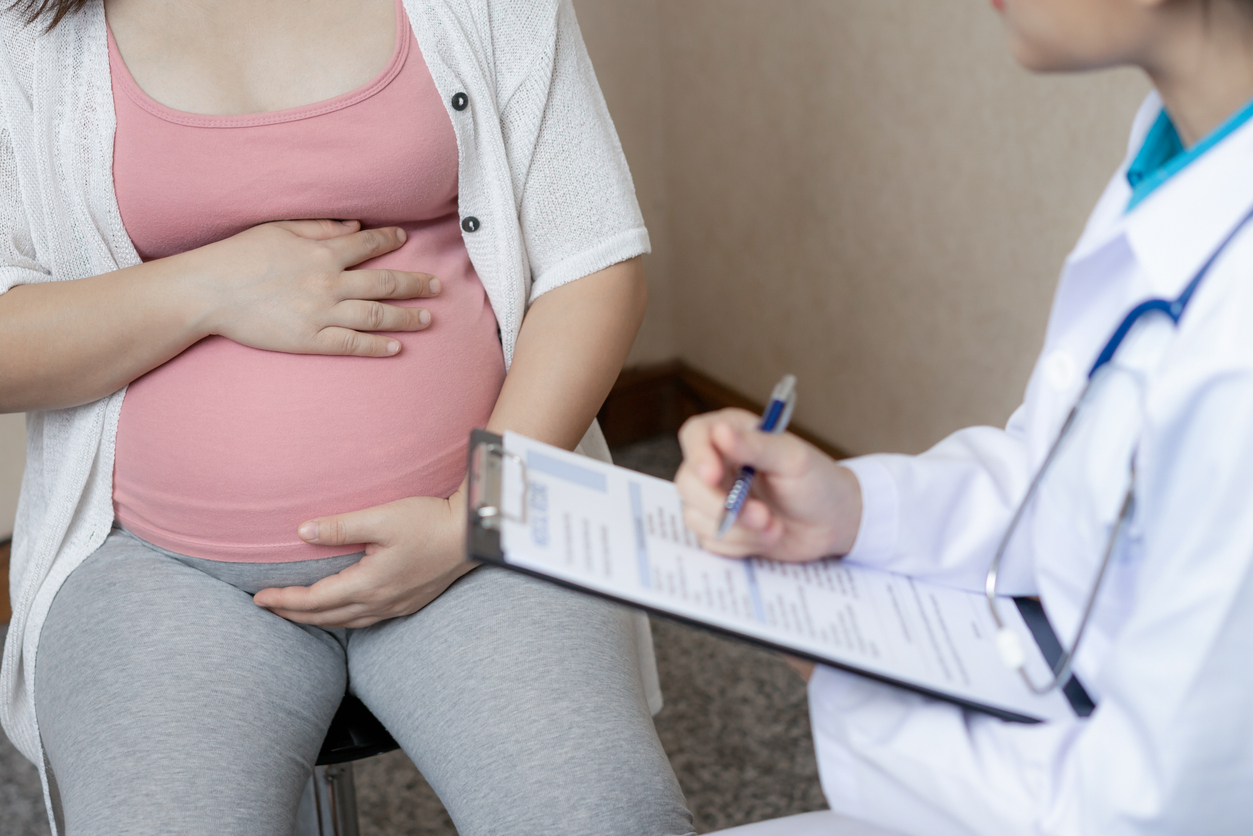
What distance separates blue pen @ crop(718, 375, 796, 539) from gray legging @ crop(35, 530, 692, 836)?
28 centimetres

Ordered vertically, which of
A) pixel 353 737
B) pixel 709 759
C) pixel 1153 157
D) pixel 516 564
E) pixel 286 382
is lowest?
pixel 709 759

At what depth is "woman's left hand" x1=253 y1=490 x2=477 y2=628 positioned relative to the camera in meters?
0.84

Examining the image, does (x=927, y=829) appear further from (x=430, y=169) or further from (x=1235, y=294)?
(x=430, y=169)

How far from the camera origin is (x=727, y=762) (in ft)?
5.24

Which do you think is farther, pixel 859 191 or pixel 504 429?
pixel 859 191

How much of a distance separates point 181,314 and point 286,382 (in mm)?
103

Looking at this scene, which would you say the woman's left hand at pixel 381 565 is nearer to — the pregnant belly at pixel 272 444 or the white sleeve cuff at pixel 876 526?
the pregnant belly at pixel 272 444

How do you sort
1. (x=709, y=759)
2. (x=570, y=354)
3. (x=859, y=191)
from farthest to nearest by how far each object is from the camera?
(x=859, y=191)
(x=709, y=759)
(x=570, y=354)

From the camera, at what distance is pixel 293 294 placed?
880 mm

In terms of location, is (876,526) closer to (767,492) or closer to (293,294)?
(767,492)

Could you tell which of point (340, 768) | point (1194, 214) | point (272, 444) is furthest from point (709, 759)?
point (1194, 214)

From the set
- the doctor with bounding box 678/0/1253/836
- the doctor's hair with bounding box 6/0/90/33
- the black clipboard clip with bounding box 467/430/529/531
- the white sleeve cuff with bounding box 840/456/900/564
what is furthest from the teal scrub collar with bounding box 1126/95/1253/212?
the doctor's hair with bounding box 6/0/90/33

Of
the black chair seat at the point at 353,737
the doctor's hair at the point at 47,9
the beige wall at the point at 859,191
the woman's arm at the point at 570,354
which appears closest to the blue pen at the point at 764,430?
the woman's arm at the point at 570,354

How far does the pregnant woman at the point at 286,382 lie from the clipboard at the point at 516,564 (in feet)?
0.93
